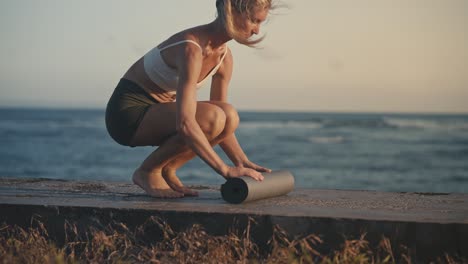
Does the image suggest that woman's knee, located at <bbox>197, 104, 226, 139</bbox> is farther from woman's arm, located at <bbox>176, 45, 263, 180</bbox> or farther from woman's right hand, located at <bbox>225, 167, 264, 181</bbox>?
woman's right hand, located at <bbox>225, 167, 264, 181</bbox>

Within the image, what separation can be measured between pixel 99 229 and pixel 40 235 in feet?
1.23

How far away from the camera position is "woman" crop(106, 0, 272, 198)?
14.0 feet

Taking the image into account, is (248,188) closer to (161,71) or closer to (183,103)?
(183,103)

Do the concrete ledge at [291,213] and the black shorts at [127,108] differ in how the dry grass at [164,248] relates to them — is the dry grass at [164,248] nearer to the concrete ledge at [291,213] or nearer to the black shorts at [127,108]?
the concrete ledge at [291,213]

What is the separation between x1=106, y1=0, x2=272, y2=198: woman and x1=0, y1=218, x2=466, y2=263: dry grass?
0.46 meters

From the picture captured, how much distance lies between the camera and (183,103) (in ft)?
13.9

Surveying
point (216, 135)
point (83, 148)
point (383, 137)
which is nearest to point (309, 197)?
point (216, 135)

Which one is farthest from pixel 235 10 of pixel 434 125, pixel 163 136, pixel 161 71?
pixel 434 125

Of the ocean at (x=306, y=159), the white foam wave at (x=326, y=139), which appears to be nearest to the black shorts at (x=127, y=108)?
the ocean at (x=306, y=159)

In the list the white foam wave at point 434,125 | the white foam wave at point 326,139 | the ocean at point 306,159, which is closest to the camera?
the ocean at point 306,159

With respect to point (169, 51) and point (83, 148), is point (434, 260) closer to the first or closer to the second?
point (169, 51)

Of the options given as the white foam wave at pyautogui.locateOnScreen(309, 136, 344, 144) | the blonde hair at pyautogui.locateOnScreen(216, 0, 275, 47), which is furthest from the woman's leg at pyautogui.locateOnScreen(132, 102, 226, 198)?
the white foam wave at pyautogui.locateOnScreen(309, 136, 344, 144)

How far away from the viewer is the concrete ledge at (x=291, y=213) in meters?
3.80

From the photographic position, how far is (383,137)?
31844 mm
